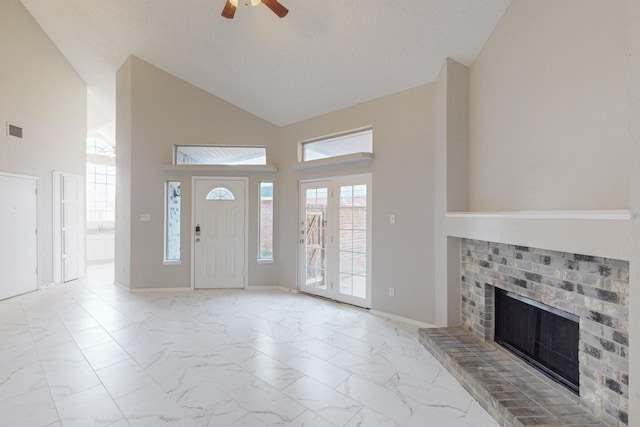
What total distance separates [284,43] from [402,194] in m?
2.28

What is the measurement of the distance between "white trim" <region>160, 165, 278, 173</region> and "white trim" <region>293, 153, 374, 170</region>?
563mm

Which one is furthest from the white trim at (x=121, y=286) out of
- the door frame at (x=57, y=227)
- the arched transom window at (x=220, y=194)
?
the arched transom window at (x=220, y=194)

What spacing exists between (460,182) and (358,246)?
5.18ft

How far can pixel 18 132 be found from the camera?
4.57m

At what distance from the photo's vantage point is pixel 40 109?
4.92 metres

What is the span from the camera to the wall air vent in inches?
174

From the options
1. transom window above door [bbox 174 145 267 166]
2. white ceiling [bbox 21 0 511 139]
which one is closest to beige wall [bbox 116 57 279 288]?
transom window above door [bbox 174 145 267 166]

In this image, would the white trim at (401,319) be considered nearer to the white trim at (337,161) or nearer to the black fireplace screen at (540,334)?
the black fireplace screen at (540,334)

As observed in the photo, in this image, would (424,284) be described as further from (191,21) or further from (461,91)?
(191,21)

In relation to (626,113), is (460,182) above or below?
below

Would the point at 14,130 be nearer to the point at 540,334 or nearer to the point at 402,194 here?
the point at 402,194

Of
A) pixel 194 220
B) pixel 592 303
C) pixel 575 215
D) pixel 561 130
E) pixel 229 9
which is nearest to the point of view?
pixel 575 215

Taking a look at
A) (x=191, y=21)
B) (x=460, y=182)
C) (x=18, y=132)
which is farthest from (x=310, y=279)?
(x=18, y=132)

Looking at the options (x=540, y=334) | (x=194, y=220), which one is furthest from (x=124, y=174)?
(x=540, y=334)
